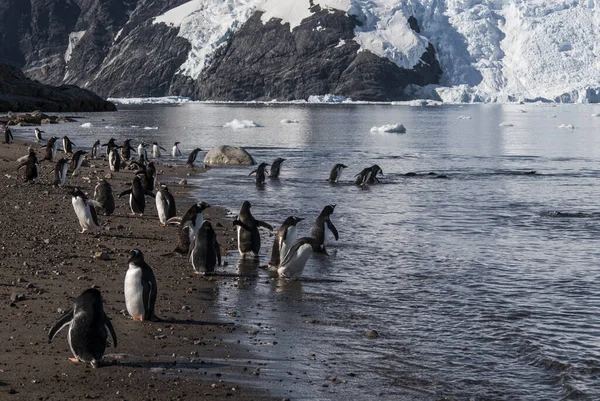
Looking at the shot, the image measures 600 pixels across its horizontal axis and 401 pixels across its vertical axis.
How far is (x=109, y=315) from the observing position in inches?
323

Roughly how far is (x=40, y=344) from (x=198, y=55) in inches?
6315

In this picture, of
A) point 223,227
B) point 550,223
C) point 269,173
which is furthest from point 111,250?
point 269,173

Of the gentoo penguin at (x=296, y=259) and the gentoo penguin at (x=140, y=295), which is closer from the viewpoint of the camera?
the gentoo penguin at (x=140, y=295)

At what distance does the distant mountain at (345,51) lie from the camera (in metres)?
114

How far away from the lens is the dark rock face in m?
69.4

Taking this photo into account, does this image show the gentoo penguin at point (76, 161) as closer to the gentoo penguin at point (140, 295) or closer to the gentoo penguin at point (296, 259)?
the gentoo penguin at point (296, 259)

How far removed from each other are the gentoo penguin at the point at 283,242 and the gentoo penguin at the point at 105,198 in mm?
4035

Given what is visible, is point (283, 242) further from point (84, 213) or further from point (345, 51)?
point (345, 51)

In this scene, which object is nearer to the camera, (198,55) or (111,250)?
(111,250)

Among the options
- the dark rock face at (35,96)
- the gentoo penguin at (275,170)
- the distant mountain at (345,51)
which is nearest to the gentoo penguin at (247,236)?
the gentoo penguin at (275,170)

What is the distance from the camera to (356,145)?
137ft

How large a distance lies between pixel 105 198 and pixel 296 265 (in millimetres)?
4961

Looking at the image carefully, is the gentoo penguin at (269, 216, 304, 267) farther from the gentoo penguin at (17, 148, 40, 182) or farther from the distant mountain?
the distant mountain

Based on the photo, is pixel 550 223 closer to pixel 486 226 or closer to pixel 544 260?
pixel 486 226
